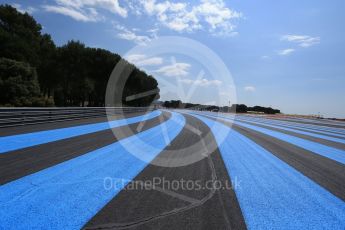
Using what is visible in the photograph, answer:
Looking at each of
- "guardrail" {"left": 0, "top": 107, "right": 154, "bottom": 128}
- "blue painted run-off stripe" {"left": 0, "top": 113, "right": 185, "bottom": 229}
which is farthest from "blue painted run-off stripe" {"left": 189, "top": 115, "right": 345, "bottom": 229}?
"guardrail" {"left": 0, "top": 107, "right": 154, "bottom": 128}

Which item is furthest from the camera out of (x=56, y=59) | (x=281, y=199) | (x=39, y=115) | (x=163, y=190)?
(x=56, y=59)

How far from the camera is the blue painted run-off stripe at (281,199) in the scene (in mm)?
3734

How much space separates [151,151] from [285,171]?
357cm

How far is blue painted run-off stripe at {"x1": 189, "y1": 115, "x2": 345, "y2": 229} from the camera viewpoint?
373cm

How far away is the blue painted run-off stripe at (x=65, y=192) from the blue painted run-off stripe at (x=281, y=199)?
6.31 feet

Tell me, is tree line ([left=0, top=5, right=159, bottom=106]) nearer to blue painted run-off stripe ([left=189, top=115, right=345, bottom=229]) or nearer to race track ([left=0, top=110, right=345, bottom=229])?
race track ([left=0, top=110, right=345, bottom=229])

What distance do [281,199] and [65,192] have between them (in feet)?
10.3

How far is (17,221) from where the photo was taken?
332 cm

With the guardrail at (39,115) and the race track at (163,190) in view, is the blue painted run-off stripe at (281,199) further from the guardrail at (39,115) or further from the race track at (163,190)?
the guardrail at (39,115)

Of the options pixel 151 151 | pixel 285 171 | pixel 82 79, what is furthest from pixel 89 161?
pixel 82 79

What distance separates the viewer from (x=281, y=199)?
15.1 ft

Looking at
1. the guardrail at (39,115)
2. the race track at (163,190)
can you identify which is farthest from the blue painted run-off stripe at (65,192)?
the guardrail at (39,115)

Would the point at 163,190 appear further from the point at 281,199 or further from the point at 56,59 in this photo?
the point at 56,59

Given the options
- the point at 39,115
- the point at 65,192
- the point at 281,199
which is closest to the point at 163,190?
the point at 65,192
